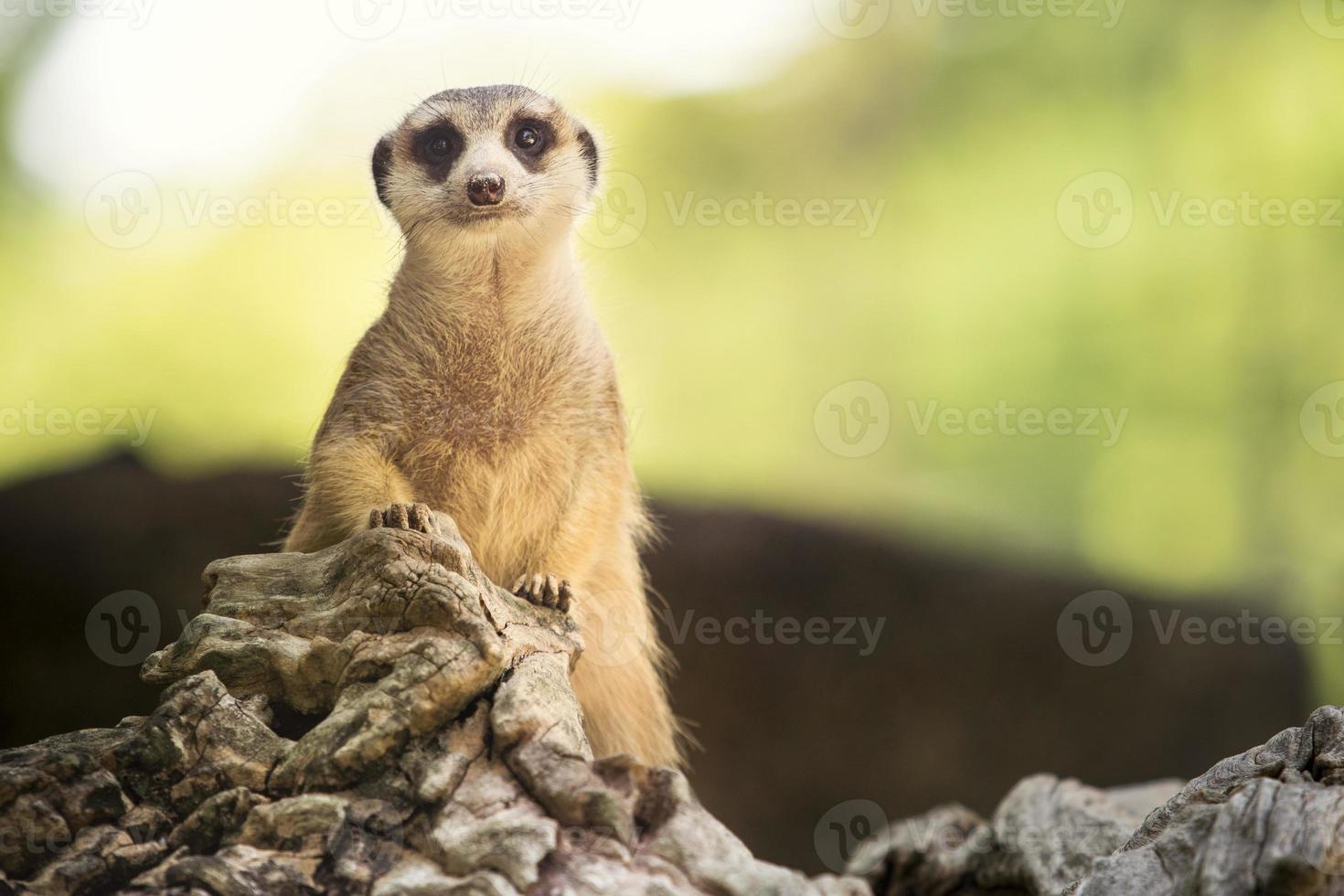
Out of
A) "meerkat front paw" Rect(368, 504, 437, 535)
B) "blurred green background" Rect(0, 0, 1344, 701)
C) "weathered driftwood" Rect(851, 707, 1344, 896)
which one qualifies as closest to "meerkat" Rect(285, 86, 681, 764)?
"meerkat front paw" Rect(368, 504, 437, 535)

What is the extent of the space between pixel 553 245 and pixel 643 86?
1283mm

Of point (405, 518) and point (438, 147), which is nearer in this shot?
point (405, 518)

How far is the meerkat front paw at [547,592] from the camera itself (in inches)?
71.7

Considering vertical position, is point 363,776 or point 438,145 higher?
point 438,145

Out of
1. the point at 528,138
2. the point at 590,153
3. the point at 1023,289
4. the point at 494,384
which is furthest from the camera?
the point at 1023,289

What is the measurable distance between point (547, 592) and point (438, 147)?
84cm

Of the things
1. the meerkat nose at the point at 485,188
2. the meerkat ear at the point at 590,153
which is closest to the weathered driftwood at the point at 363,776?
the meerkat nose at the point at 485,188

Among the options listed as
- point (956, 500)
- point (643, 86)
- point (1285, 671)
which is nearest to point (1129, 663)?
point (1285, 671)

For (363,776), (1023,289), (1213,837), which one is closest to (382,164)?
(363,776)

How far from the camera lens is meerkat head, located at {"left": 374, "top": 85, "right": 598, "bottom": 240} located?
6.34ft

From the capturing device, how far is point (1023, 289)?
349 cm

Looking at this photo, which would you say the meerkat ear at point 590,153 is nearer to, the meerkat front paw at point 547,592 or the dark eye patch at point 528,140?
the dark eye patch at point 528,140

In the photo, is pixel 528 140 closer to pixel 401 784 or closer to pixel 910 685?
pixel 401 784

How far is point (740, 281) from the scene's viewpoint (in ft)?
11.5
